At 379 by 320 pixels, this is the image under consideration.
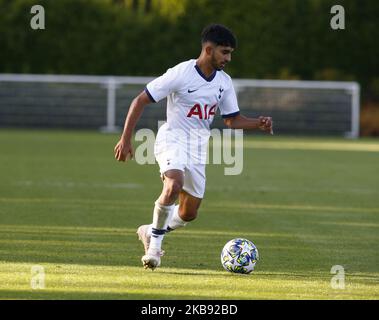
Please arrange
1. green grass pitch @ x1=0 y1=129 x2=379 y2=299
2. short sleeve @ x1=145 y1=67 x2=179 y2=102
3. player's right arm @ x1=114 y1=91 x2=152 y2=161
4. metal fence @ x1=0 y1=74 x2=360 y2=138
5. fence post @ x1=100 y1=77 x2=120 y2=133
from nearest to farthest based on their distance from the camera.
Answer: green grass pitch @ x1=0 y1=129 x2=379 y2=299 → player's right arm @ x1=114 y1=91 x2=152 y2=161 → short sleeve @ x1=145 y1=67 x2=179 y2=102 → fence post @ x1=100 y1=77 x2=120 y2=133 → metal fence @ x1=0 y1=74 x2=360 y2=138

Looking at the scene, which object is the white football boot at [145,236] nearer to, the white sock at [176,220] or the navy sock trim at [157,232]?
the navy sock trim at [157,232]

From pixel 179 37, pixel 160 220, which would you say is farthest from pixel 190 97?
pixel 179 37

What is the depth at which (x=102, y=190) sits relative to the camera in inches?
634

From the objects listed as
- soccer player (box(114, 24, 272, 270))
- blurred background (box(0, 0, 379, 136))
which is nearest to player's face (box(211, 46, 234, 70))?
soccer player (box(114, 24, 272, 270))

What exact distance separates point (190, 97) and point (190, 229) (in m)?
2.74

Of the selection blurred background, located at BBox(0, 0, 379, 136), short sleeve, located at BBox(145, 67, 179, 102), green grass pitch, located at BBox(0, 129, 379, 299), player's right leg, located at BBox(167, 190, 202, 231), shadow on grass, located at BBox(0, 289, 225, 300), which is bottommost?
green grass pitch, located at BBox(0, 129, 379, 299)

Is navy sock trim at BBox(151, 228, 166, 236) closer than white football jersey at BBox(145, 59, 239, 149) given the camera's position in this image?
Yes

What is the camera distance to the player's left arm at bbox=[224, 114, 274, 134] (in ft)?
31.6

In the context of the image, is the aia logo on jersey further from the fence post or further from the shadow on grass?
the fence post

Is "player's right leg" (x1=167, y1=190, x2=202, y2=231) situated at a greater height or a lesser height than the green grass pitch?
greater

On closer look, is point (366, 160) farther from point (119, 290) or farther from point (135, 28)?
point (119, 290)

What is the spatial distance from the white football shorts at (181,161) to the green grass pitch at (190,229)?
0.66 meters

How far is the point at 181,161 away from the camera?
9.46 metres
